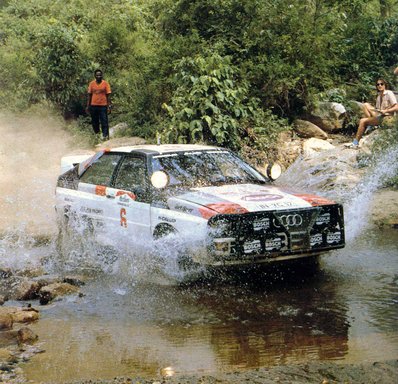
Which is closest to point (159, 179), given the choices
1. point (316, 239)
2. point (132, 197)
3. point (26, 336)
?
point (132, 197)

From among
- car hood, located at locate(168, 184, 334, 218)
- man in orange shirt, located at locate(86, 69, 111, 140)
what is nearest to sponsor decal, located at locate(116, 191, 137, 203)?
car hood, located at locate(168, 184, 334, 218)

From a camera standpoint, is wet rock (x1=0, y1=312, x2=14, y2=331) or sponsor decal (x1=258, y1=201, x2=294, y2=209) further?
sponsor decal (x1=258, y1=201, x2=294, y2=209)

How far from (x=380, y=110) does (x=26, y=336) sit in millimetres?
10311

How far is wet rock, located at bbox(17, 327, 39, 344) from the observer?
6.20 m

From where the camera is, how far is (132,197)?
8562 mm

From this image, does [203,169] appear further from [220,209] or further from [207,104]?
[207,104]

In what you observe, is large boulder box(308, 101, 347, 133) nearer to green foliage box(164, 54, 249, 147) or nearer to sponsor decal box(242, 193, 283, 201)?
green foliage box(164, 54, 249, 147)

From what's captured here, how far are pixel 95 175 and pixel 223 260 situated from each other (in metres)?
2.60

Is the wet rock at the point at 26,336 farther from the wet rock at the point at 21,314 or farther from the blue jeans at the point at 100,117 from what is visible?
the blue jeans at the point at 100,117

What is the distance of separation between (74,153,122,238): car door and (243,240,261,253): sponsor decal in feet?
6.43

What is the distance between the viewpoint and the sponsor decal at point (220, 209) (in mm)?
7488

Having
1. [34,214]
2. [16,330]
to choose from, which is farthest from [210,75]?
[16,330]

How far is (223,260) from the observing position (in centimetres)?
750

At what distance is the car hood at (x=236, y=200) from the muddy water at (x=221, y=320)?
834 millimetres
